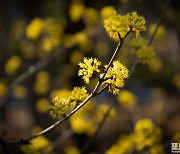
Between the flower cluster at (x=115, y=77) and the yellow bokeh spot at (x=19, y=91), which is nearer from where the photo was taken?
the flower cluster at (x=115, y=77)

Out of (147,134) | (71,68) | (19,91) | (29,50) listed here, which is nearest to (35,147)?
(147,134)

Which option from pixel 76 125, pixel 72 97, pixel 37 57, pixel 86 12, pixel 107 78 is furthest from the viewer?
pixel 37 57

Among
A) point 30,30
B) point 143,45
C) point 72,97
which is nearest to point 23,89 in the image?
point 30,30

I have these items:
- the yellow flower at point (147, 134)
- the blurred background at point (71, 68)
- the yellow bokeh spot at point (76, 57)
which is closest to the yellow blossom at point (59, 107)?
the blurred background at point (71, 68)

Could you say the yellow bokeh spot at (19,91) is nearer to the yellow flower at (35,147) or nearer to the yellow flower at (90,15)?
the yellow flower at (90,15)

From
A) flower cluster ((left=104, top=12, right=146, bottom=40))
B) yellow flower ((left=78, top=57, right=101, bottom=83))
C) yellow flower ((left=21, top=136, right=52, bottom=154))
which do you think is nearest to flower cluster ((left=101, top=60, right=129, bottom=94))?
yellow flower ((left=78, top=57, right=101, bottom=83))

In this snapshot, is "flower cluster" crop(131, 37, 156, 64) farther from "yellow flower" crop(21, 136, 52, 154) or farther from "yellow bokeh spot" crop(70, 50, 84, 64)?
"yellow bokeh spot" crop(70, 50, 84, 64)

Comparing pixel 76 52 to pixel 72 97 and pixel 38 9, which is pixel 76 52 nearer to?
pixel 38 9
